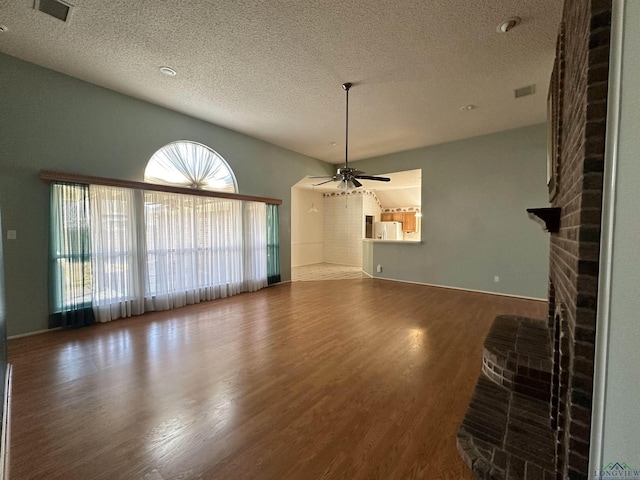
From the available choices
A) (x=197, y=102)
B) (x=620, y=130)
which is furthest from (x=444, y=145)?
(x=620, y=130)

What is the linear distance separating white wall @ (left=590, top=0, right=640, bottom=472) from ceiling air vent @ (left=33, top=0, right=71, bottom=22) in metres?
3.74

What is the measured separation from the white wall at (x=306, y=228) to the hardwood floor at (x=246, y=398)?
5683 mm

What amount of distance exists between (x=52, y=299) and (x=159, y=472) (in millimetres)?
3212

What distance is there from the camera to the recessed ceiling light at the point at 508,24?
94.2 inches

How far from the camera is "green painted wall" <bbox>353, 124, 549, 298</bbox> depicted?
15.8ft

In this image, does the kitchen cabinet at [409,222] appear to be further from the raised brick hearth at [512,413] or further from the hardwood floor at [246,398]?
the raised brick hearth at [512,413]

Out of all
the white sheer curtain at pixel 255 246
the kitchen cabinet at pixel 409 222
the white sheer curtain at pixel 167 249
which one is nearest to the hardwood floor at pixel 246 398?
the white sheer curtain at pixel 167 249

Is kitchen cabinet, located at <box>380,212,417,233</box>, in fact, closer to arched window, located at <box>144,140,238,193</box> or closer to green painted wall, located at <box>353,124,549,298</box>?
green painted wall, located at <box>353,124,549,298</box>

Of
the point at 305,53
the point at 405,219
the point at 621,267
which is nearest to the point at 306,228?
the point at 405,219

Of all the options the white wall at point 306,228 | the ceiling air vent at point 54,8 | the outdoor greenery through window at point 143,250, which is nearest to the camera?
the ceiling air vent at point 54,8

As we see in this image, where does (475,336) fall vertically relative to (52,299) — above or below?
below

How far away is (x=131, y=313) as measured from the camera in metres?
3.94

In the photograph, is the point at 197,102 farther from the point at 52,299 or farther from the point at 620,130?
the point at 620,130

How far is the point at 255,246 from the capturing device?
5668 millimetres
